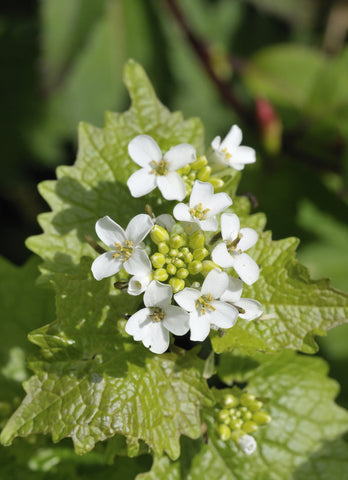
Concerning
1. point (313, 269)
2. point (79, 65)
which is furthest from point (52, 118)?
point (313, 269)

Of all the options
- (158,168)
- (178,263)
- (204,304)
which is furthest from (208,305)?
(158,168)

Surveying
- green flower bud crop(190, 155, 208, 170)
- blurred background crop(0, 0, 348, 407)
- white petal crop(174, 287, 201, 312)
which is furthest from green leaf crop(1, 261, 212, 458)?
blurred background crop(0, 0, 348, 407)

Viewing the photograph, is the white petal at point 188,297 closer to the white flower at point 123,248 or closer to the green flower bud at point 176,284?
the green flower bud at point 176,284

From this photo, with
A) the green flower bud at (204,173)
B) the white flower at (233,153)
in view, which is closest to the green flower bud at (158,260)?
the green flower bud at (204,173)

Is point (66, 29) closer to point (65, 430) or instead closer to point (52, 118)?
point (52, 118)

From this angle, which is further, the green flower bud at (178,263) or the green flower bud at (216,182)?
the green flower bud at (216,182)

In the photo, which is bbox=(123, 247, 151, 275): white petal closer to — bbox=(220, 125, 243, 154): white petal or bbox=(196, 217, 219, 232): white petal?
bbox=(196, 217, 219, 232): white petal

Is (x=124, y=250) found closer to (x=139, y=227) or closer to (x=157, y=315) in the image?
(x=139, y=227)
